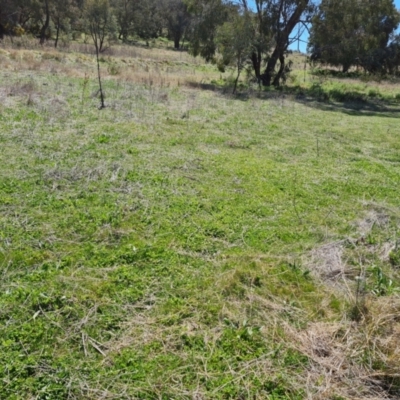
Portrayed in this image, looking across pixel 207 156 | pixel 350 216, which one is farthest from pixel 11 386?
pixel 207 156

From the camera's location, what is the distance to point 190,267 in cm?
297

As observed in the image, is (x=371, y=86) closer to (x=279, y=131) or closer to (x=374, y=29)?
(x=374, y=29)

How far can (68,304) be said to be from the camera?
2.46 metres

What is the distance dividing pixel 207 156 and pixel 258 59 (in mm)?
12595

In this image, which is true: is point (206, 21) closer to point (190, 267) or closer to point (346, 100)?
point (346, 100)

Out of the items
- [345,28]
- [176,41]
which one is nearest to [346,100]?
[345,28]

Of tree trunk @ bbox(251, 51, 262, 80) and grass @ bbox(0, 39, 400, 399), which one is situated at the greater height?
tree trunk @ bbox(251, 51, 262, 80)

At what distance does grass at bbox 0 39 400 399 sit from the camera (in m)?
2.03

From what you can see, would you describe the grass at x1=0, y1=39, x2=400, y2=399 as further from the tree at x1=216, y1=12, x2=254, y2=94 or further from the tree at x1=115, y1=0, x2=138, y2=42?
the tree at x1=115, y1=0, x2=138, y2=42

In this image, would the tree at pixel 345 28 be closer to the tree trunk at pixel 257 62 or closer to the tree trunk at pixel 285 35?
the tree trunk at pixel 285 35

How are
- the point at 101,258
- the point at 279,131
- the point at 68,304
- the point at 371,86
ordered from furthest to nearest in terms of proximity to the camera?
1. the point at 371,86
2. the point at 279,131
3. the point at 101,258
4. the point at 68,304

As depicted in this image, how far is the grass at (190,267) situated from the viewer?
80.0 inches

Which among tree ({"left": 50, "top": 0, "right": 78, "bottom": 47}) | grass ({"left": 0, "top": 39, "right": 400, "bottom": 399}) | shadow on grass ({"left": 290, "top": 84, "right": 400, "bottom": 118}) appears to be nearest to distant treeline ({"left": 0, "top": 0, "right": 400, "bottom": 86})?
shadow on grass ({"left": 290, "top": 84, "right": 400, "bottom": 118})

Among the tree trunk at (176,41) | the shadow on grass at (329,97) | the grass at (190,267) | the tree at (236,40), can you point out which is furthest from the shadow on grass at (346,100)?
the tree trunk at (176,41)
